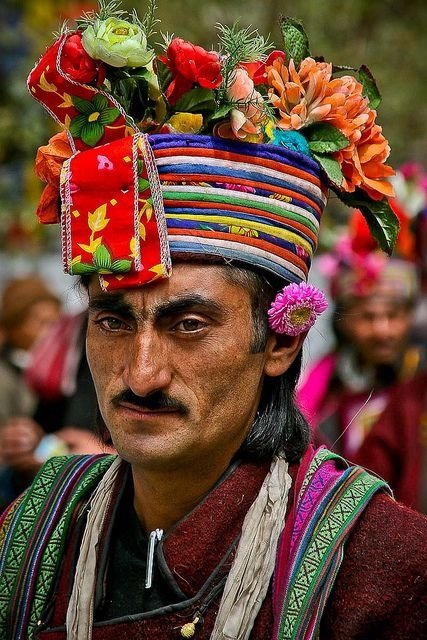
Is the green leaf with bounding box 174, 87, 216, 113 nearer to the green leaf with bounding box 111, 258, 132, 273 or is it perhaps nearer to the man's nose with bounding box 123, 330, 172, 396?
the green leaf with bounding box 111, 258, 132, 273

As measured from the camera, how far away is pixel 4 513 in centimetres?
269

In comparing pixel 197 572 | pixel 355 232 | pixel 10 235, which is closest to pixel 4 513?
pixel 197 572

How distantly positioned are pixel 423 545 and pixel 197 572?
517 millimetres

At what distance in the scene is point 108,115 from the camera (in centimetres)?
235

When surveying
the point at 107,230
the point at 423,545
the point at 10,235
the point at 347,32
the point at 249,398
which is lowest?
the point at 10,235

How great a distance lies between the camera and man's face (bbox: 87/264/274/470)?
→ 2.32m

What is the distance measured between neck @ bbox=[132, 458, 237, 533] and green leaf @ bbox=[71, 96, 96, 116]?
0.85 metres

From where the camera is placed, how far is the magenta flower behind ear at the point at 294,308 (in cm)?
243

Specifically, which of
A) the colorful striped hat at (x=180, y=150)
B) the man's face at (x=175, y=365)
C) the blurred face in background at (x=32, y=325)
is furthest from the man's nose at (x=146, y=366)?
the blurred face in background at (x=32, y=325)

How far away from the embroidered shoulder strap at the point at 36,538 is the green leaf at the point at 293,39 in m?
1.15

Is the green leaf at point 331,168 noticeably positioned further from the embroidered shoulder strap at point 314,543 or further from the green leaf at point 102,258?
the embroidered shoulder strap at point 314,543

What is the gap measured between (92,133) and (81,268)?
0.31 metres

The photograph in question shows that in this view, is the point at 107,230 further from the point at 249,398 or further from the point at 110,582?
the point at 110,582

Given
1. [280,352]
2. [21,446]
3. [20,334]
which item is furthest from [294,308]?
[20,334]
